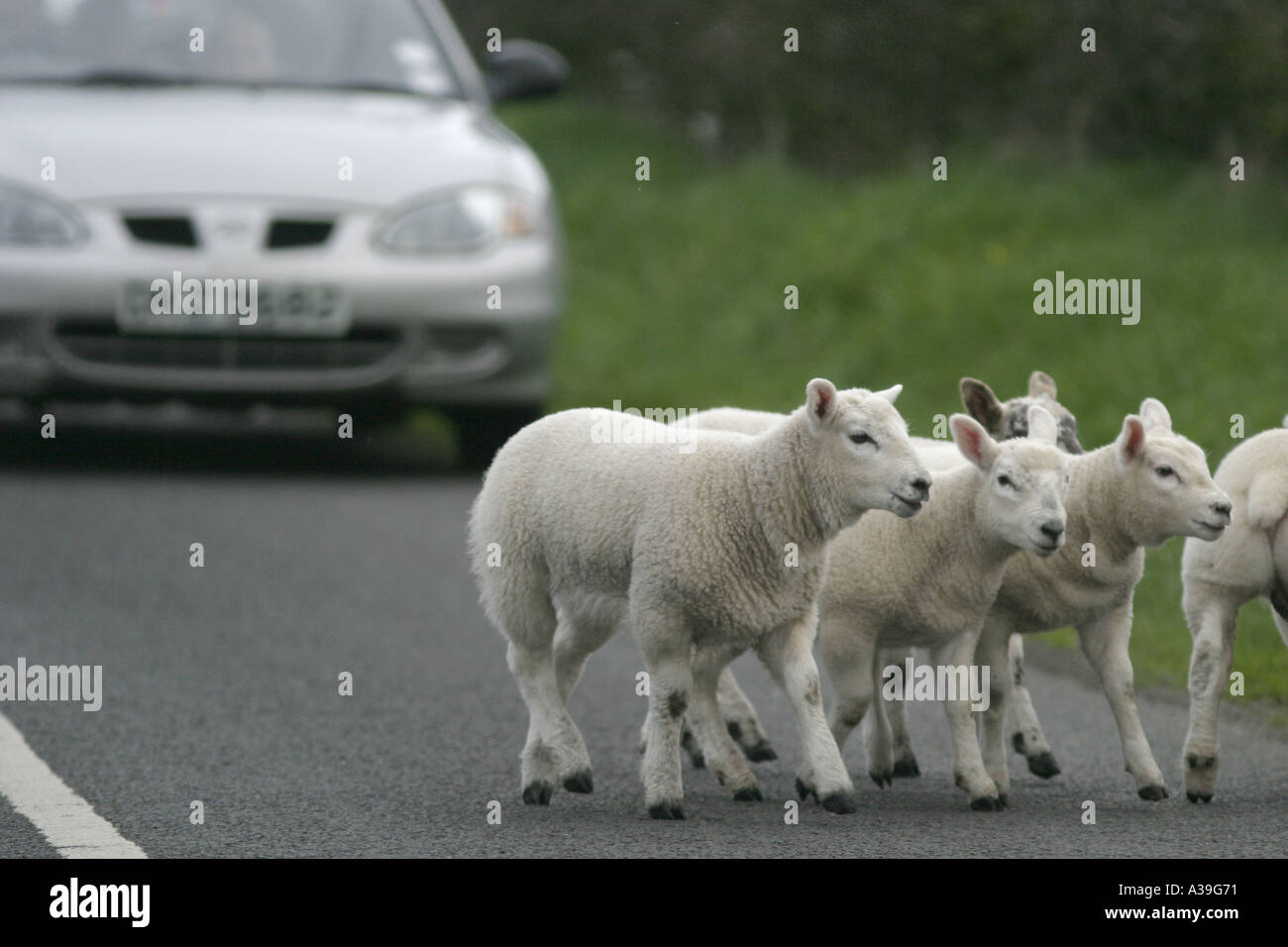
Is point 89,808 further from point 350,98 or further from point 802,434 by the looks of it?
point 350,98

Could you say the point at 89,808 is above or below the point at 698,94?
below

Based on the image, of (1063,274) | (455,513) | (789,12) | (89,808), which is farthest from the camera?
(789,12)

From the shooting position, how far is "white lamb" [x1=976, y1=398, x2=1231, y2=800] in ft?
21.5

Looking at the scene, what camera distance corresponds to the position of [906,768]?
7.14 m

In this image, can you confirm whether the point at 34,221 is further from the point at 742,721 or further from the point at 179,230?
the point at 742,721

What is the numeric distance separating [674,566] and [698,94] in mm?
14161

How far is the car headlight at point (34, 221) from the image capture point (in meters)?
11.4

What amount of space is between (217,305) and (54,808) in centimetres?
536

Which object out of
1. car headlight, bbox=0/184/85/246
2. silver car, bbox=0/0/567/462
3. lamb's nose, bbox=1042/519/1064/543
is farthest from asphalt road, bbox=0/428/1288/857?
car headlight, bbox=0/184/85/246

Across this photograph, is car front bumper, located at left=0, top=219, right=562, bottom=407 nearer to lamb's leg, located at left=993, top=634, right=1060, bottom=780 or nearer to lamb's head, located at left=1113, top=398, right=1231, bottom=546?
lamb's leg, located at left=993, top=634, right=1060, bottom=780

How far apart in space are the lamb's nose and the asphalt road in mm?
705

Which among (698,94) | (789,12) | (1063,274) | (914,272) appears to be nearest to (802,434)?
(1063,274)

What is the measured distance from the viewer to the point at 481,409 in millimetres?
12102

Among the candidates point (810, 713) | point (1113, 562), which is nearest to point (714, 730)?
point (810, 713)
